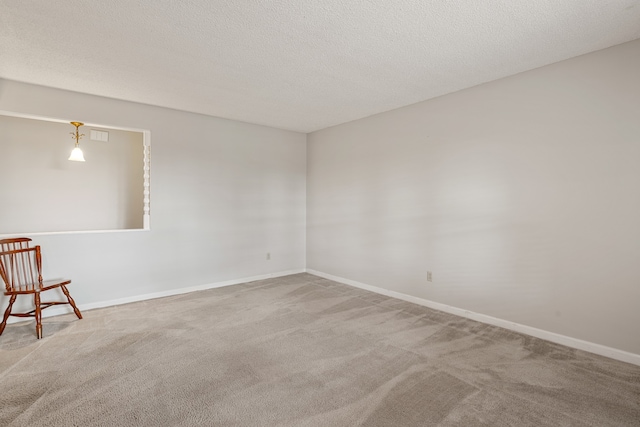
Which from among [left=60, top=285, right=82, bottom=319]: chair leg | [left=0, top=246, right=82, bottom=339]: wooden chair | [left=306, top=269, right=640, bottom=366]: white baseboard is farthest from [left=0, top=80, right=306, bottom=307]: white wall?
[left=306, top=269, right=640, bottom=366]: white baseboard

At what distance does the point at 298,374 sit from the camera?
2.28 m

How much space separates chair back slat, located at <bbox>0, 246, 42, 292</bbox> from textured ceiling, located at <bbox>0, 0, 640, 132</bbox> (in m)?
1.75

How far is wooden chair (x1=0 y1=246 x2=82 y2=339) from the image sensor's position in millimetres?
2887

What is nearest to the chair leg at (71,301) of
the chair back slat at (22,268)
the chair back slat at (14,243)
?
the chair back slat at (22,268)

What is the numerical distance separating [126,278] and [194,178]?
4.96 feet

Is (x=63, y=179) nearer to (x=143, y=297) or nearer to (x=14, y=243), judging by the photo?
(x=14, y=243)

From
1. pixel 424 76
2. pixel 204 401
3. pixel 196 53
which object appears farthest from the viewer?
pixel 424 76

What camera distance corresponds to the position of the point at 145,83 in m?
3.26

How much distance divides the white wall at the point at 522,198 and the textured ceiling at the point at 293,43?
32 centimetres

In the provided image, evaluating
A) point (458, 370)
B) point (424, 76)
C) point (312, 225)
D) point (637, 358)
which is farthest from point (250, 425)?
point (312, 225)

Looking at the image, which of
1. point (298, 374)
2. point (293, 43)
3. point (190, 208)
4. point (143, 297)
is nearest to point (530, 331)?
point (298, 374)

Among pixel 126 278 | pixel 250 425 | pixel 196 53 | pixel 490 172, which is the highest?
pixel 196 53

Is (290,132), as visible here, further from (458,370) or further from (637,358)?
(637,358)

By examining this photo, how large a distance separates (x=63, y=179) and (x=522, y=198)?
580 cm
